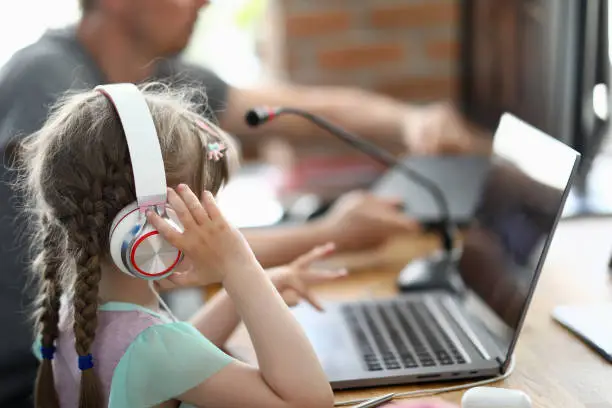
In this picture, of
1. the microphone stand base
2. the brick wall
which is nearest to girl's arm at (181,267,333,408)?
the microphone stand base

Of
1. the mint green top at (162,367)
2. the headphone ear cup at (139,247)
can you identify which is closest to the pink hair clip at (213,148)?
the headphone ear cup at (139,247)

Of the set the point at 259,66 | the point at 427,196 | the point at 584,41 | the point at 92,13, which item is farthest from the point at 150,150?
the point at 259,66

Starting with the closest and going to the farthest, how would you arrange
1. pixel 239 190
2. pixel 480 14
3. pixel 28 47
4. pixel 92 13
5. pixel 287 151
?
1. pixel 28 47
2. pixel 92 13
3. pixel 239 190
4. pixel 480 14
5. pixel 287 151

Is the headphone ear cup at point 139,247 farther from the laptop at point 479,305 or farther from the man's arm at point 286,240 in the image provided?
the man's arm at point 286,240

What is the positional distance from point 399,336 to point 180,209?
43 centimetres

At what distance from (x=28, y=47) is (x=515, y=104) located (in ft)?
4.23

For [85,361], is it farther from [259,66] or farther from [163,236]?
[259,66]

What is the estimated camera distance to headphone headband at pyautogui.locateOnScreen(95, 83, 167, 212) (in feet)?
2.96

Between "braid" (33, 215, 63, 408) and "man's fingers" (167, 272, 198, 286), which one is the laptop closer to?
"man's fingers" (167, 272, 198, 286)

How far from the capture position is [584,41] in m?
1.79

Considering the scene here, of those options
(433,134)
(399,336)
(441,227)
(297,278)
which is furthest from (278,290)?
(433,134)

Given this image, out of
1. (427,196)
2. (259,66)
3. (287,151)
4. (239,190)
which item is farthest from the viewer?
(259,66)

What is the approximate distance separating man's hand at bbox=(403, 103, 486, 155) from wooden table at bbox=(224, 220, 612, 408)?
308mm

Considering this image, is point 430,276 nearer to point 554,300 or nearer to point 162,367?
point 554,300
